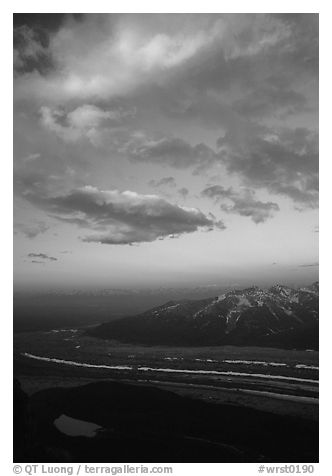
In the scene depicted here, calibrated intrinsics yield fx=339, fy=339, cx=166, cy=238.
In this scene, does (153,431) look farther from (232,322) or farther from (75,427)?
(232,322)

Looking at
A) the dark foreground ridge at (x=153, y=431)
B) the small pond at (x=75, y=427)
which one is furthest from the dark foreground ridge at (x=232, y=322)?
the small pond at (x=75, y=427)

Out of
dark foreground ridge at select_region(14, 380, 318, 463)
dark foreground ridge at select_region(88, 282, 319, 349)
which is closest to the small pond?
dark foreground ridge at select_region(14, 380, 318, 463)

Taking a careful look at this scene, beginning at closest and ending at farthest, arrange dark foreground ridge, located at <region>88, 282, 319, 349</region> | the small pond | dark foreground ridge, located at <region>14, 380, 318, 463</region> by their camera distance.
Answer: dark foreground ridge, located at <region>14, 380, 318, 463</region>
the small pond
dark foreground ridge, located at <region>88, 282, 319, 349</region>

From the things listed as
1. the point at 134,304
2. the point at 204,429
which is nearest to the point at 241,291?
the point at 134,304

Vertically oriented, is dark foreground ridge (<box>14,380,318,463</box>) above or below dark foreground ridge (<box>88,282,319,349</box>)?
below

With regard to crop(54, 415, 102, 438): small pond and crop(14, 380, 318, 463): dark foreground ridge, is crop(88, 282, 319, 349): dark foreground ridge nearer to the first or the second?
crop(14, 380, 318, 463): dark foreground ridge
